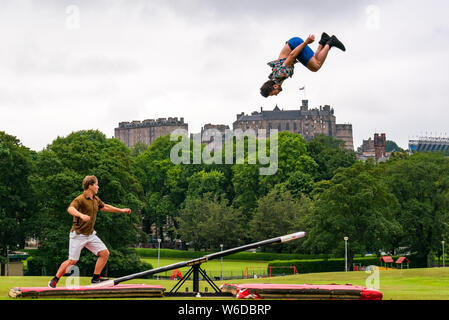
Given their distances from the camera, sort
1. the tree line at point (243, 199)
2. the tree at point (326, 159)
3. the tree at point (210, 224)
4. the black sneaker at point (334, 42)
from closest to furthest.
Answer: the black sneaker at point (334, 42) < the tree line at point (243, 199) < the tree at point (210, 224) < the tree at point (326, 159)

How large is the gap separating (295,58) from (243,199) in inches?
3826

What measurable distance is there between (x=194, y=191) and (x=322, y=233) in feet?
158

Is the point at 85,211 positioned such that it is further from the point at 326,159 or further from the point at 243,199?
the point at 326,159

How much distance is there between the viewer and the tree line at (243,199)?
2687 inches

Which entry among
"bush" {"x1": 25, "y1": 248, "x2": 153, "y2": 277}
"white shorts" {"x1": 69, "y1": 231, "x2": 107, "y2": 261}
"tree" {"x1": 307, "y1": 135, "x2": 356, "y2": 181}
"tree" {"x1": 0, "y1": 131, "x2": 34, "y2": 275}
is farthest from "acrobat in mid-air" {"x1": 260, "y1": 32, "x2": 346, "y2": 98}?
Answer: "tree" {"x1": 307, "y1": 135, "x2": 356, "y2": 181}

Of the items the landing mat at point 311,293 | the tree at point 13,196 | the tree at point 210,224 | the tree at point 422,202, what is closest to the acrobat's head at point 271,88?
the landing mat at point 311,293

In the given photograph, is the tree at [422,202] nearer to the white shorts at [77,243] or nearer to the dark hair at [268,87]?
the dark hair at [268,87]

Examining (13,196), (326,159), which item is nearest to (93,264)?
(13,196)

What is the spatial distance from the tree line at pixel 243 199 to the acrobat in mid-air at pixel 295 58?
50052 millimetres

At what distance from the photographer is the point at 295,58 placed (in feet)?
53.3

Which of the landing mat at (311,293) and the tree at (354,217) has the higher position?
the tree at (354,217)

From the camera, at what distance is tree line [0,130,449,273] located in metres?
68.2
